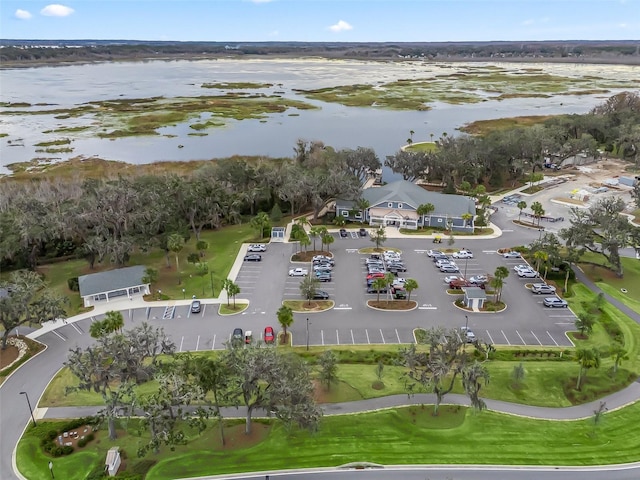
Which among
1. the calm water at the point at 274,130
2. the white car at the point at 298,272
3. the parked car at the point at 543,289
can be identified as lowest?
the parked car at the point at 543,289

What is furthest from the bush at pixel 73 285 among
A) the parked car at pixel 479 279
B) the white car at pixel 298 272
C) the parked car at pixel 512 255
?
the parked car at pixel 512 255

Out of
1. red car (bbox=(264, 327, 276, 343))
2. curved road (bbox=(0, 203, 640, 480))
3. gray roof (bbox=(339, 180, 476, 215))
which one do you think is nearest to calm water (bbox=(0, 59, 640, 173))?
gray roof (bbox=(339, 180, 476, 215))

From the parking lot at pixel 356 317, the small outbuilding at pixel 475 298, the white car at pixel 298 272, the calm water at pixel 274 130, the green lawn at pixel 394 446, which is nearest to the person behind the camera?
the green lawn at pixel 394 446

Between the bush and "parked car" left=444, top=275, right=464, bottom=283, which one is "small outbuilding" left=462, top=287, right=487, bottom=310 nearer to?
"parked car" left=444, top=275, right=464, bottom=283

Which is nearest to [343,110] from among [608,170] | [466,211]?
[608,170]

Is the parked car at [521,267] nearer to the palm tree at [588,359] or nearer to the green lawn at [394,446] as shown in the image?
the palm tree at [588,359]

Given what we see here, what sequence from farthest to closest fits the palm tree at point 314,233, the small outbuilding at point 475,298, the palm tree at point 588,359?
the palm tree at point 314,233, the small outbuilding at point 475,298, the palm tree at point 588,359

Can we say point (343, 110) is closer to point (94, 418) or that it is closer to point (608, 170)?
point (608, 170)

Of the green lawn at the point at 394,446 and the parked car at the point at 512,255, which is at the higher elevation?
the parked car at the point at 512,255
